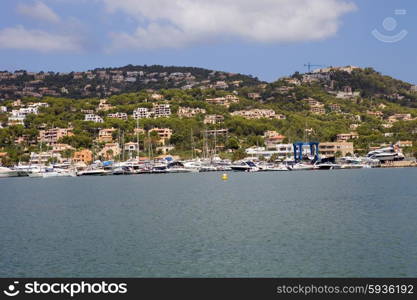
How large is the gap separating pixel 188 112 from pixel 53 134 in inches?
1541

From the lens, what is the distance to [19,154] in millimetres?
128500

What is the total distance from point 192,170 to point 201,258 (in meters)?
84.4

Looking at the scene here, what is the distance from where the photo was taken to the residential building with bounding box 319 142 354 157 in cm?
12669

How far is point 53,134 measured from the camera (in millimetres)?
138625

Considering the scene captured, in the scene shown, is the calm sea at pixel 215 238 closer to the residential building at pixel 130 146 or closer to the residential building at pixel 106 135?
the residential building at pixel 130 146

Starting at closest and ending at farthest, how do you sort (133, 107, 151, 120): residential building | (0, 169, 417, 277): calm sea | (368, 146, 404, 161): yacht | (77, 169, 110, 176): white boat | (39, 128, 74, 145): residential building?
(0, 169, 417, 277): calm sea, (77, 169, 110, 176): white boat, (368, 146, 404, 161): yacht, (39, 128, 74, 145): residential building, (133, 107, 151, 120): residential building

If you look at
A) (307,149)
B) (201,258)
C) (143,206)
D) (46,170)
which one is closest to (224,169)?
(307,149)

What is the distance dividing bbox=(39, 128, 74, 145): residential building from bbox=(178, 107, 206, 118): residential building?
1250 inches

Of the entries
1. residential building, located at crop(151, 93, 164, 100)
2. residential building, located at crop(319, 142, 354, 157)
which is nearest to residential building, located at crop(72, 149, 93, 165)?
residential building, located at crop(319, 142, 354, 157)

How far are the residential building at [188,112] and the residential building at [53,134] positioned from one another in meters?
31.8

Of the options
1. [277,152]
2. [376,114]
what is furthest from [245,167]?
[376,114]

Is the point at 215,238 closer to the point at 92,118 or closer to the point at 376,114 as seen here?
the point at 92,118

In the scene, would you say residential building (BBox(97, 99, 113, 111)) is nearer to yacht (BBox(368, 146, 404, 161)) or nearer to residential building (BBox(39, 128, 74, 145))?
residential building (BBox(39, 128, 74, 145))

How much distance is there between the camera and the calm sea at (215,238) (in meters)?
21.0
